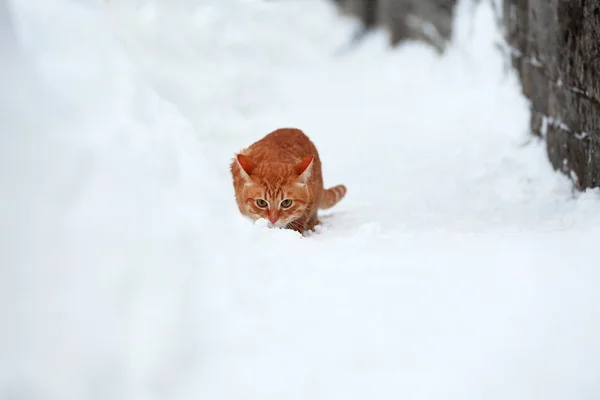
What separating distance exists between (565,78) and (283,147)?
1.69m

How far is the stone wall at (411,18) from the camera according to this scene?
8.45m

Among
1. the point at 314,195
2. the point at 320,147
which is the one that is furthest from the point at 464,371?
the point at 320,147

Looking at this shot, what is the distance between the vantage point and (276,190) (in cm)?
351

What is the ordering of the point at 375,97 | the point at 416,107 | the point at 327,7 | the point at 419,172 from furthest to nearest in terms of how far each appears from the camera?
the point at 327,7
the point at 375,97
the point at 416,107
the point at 419,172

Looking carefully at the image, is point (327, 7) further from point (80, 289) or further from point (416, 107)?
point (80, 289)

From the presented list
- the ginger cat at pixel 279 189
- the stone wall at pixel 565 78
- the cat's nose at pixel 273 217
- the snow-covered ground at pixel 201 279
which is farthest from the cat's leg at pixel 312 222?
the stone wall at pixel 565 78

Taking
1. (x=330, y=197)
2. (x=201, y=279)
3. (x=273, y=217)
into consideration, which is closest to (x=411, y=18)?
(x=330, y=197)

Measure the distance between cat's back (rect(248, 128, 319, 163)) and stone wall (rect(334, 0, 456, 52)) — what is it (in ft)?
15.3

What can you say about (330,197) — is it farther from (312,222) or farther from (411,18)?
(411,18)

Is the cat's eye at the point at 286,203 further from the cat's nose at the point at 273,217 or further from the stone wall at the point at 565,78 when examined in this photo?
the stone wall at the point at 565,78

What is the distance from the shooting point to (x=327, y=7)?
43.9 feet

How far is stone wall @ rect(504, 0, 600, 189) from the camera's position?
3.72m

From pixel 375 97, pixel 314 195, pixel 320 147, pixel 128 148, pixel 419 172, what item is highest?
pixel 375 97

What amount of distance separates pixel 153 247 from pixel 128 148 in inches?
16.2
